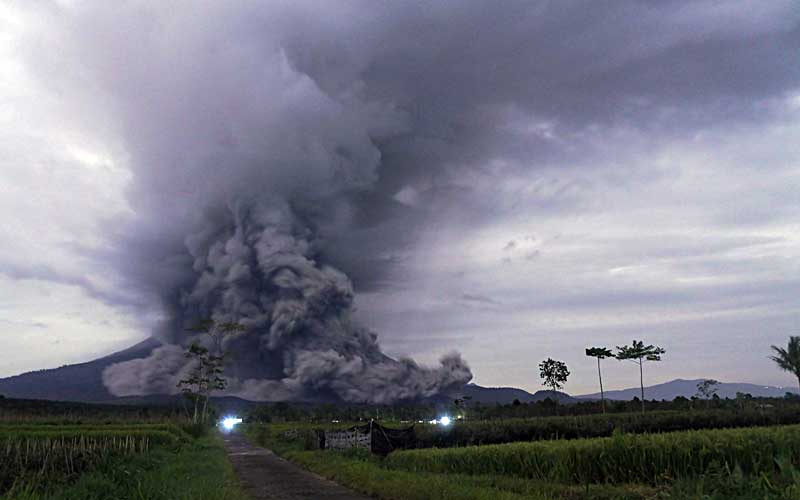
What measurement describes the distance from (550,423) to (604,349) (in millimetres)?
71427

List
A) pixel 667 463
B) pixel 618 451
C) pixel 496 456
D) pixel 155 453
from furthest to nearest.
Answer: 1. pixel 155 453
2. pixel 496 456
3. pixel 618 451
4. pixel 667 463

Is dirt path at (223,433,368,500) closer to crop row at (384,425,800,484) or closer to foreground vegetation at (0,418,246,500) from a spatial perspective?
foreground vegetation at (0,418,246,500)

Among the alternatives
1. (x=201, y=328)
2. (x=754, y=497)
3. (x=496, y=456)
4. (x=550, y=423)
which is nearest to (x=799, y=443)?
(x=496, y=456)

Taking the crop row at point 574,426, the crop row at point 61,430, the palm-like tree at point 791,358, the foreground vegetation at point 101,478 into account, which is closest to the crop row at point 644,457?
the foreground vegetation at point 101,478

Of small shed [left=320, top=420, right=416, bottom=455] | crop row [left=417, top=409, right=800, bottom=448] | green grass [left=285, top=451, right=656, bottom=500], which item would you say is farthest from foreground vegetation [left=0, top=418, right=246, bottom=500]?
crop row [left=417, top=409, right=800, bottom=448]

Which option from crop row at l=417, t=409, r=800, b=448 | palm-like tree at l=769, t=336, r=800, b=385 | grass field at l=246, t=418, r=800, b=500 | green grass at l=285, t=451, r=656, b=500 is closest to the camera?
green grass at l=285, t=451, r=656, b=500

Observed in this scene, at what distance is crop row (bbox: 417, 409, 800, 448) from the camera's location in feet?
115

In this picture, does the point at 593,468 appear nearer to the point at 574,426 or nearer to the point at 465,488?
the point at 465,488

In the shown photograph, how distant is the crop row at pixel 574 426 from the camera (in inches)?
1382

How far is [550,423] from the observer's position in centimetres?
4028

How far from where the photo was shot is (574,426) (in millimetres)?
38906

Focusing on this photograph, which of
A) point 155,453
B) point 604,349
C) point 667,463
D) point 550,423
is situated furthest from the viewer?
point 604,349

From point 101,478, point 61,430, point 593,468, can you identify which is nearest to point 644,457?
point 593,468

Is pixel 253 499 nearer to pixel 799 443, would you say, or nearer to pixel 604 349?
pixel 799 443
